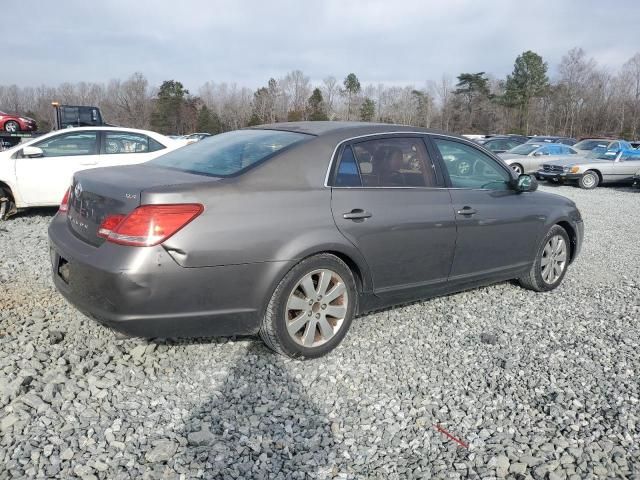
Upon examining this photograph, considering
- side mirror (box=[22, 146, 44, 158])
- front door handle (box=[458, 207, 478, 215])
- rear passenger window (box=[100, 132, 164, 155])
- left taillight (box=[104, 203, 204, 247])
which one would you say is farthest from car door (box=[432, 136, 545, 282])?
side mirror (box=[22, 146, 44, 158])

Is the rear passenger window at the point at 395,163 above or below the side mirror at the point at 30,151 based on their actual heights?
above

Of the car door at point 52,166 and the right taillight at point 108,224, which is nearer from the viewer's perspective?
the right taillight at point 108,224

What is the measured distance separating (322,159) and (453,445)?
1.94 meters

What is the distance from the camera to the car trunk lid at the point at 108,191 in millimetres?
2966

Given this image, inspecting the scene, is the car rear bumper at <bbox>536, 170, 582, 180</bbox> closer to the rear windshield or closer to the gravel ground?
the gravel ground

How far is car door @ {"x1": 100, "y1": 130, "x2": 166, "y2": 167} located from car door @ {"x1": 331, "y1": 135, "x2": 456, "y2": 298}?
5.82 metres

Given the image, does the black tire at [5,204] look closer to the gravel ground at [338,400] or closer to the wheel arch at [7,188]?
the wheel arch at [7,188]

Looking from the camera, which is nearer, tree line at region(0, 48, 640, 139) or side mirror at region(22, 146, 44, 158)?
side mirror at region(22, 146, 44, 158)

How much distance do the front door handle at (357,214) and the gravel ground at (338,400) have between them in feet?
3.21

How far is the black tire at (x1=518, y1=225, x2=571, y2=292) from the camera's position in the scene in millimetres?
5066

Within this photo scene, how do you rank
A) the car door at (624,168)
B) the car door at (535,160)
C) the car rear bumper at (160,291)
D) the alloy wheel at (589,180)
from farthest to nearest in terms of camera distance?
the car door at (535,160), the car door at (624,168), the alloy wheel at (589,180), the car rear bumper at (160,291)

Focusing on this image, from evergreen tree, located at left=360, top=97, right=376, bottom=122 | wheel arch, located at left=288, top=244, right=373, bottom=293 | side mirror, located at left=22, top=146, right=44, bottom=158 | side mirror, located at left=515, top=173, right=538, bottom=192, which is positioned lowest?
wheel arch, located at left=288, top=244, right=373, bottom=293

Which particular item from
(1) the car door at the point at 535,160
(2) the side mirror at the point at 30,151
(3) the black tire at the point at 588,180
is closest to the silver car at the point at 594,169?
(3) the black tire at the point at 588,180

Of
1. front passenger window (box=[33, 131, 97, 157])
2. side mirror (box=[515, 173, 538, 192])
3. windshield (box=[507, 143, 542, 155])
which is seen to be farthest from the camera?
windshield (box=[507, 143, 542, 155])
